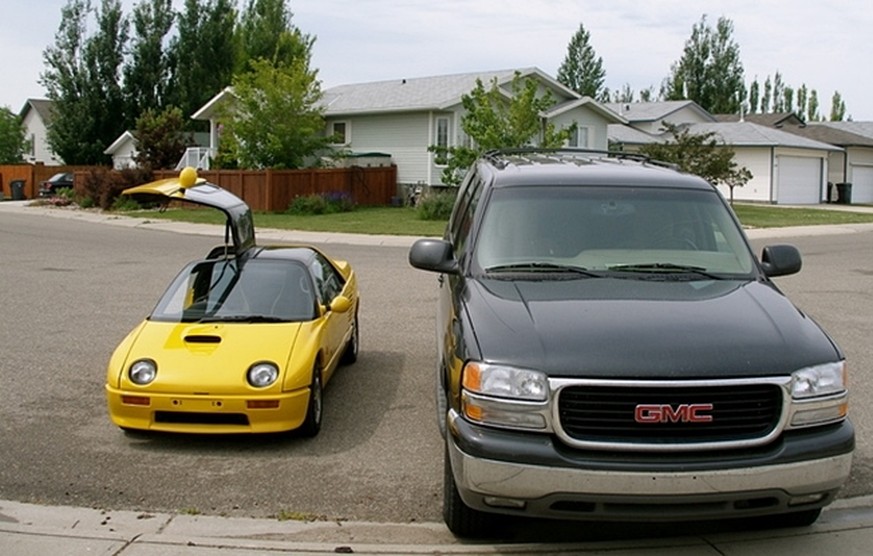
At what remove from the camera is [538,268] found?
218 inches

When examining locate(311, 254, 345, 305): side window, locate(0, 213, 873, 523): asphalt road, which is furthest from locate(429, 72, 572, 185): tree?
locate(311, 254, 345, 305): side window

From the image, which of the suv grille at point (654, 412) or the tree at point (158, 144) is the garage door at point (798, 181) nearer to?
the tree at point (158, 144)

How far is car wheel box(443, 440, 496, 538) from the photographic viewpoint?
487 cm

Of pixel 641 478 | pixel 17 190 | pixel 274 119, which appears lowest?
pixel 641 478

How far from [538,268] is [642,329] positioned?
112cm

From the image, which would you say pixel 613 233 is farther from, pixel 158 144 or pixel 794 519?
pixel 158 144

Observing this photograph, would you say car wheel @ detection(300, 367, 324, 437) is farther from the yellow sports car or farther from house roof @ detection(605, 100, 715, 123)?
house roof @ detection(605, 100, 715, 123)

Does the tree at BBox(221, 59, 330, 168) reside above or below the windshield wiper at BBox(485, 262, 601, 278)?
above

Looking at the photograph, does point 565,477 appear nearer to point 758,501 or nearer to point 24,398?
point 758,501

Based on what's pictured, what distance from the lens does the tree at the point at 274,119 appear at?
34219 millimetres

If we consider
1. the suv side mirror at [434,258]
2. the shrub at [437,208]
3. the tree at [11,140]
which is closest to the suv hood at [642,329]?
the suv side mirror at [434,258]

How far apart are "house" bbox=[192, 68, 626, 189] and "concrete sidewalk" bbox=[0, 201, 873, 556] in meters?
30.8

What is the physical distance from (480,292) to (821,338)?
5.81ft

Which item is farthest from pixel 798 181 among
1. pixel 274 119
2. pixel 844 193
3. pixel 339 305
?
pixel 339 305
